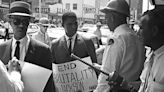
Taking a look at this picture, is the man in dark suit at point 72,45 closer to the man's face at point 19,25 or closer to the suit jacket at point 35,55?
the suit jacket at point 35,55

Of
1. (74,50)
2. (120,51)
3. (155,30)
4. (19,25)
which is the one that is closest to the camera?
(155,30)

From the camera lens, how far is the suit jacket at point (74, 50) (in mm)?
4375

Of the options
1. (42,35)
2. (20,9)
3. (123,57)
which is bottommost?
(42,35)

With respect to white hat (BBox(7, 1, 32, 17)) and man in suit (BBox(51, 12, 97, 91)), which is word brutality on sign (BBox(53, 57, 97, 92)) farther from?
white hat (BBox(7, 1, 32, 17))

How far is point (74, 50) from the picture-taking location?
173 inches

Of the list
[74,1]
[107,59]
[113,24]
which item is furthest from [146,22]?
[74,1]

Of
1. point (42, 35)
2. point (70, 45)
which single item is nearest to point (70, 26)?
point (70, 45)

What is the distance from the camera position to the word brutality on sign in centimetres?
427

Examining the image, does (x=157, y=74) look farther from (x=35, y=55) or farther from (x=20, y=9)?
(x=20, y=9)

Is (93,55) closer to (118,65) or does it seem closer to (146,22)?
(118,65)

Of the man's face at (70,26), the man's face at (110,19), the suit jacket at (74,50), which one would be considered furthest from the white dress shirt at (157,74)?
the man's face at (70,26)

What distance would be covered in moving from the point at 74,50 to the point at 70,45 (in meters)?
0.10

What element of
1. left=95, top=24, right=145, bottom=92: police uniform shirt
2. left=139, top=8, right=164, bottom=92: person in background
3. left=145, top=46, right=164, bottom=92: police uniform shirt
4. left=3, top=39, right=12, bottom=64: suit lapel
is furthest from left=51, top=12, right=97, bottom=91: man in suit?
left=145, top=46, right=164, bottom=92: police uniform shirt

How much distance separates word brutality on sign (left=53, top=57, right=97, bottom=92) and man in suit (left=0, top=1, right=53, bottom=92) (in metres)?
0.93
